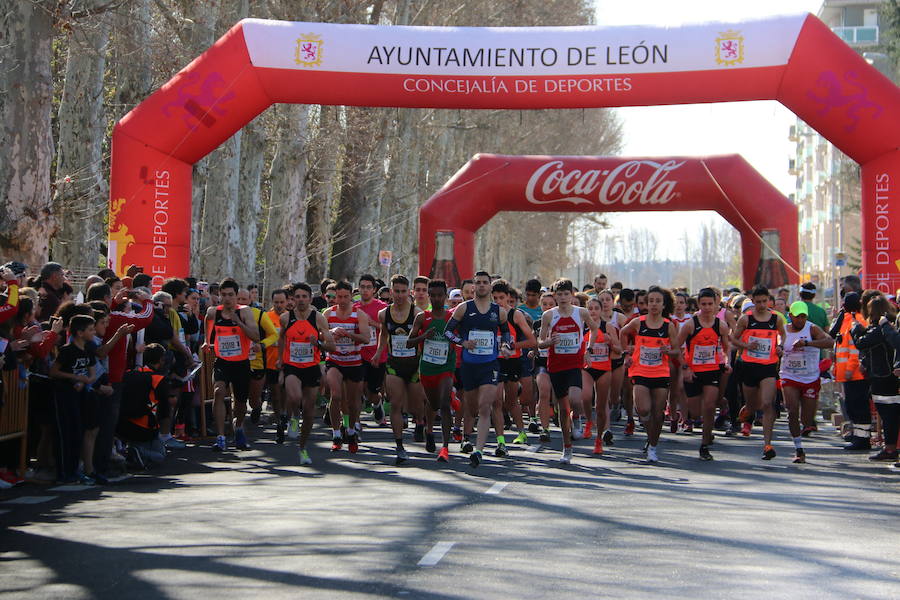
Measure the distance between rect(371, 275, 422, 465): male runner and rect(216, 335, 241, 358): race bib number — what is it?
4.93ft

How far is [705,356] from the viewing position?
14430 mm

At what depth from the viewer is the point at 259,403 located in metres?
16.2

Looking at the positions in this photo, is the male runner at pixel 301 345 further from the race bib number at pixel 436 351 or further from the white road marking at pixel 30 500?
the white road marking at pixel 30 500

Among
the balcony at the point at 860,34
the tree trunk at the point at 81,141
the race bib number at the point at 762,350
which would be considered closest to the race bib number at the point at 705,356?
the race bib number at the point at 762,350

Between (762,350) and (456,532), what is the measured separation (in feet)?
21.2

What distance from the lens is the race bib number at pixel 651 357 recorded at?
44.4 ft

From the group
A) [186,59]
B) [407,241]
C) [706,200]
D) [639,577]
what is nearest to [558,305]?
[639,577]

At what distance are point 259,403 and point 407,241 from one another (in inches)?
1065

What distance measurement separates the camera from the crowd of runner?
11.4m

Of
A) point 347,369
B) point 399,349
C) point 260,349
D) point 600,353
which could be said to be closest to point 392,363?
point 399,349

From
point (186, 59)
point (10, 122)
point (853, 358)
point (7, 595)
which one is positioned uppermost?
point (186, 59)

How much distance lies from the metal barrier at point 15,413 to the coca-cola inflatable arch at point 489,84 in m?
6.73

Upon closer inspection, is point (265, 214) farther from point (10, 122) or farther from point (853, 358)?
point (853, 358)

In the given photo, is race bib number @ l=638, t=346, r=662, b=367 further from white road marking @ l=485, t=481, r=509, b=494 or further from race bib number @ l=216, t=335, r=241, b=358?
race bib number @ l=216, t=335, r=241, b=358
